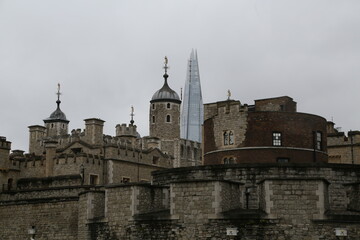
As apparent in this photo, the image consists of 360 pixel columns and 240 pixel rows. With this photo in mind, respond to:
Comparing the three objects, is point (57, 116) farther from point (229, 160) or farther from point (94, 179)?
point (229, 160)

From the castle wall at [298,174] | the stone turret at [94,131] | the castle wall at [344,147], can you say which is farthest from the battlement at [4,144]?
the castle wall at [298,174]

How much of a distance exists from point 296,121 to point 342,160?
40.2 ft

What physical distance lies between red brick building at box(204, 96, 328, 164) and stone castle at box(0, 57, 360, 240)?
53 millimetres

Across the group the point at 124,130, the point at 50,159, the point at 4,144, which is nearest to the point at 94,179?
the point at 50,159

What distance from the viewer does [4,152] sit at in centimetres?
4841

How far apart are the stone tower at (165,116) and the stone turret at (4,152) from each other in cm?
3290

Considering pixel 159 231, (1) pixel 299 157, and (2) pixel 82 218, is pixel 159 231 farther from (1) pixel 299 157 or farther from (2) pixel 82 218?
(1) pixel 299 157

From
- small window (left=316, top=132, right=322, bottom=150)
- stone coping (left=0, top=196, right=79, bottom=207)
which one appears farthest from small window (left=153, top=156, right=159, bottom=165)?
small window (left=316, top=132, right=322, bottom=150)

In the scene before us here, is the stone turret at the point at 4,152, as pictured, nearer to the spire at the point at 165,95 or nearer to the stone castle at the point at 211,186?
the stone castle at the point at 211,186

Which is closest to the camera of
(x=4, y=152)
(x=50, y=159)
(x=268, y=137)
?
(x=268, y=137)

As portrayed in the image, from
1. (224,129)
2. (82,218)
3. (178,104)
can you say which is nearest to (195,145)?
(178,104)

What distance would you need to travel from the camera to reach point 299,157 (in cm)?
3678

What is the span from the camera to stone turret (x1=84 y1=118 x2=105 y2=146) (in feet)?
186

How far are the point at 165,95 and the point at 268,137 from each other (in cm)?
4474
